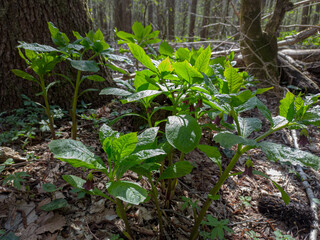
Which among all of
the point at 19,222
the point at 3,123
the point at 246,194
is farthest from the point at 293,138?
the point at 3,123

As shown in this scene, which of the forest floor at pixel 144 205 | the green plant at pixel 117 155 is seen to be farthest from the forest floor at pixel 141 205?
the green plant at pixel 117 155

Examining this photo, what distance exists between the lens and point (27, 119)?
7.18 ft

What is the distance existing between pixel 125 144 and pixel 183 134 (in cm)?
26

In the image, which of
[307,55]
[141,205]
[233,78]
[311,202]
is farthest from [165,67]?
[307,55]

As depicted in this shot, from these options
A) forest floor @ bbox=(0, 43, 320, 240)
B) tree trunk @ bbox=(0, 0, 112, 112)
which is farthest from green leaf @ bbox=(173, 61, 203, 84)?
tree trunk @ bbox=(0, 0, 112, 112)

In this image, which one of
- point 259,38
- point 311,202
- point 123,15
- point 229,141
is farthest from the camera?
point 123,15

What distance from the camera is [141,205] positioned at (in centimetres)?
156

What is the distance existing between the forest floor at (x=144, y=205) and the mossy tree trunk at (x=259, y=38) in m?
2.09

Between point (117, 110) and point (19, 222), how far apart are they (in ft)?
4.93

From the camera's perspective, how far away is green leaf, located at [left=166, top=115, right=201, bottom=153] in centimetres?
88

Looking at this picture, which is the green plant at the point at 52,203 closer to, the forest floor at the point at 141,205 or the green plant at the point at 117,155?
the forest floor at the point at 141,205

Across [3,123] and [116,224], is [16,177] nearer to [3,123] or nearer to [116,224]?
[116,224]

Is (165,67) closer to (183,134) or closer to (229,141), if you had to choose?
(183,134)

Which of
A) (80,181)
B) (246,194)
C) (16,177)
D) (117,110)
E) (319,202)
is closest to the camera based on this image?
(80,181)
